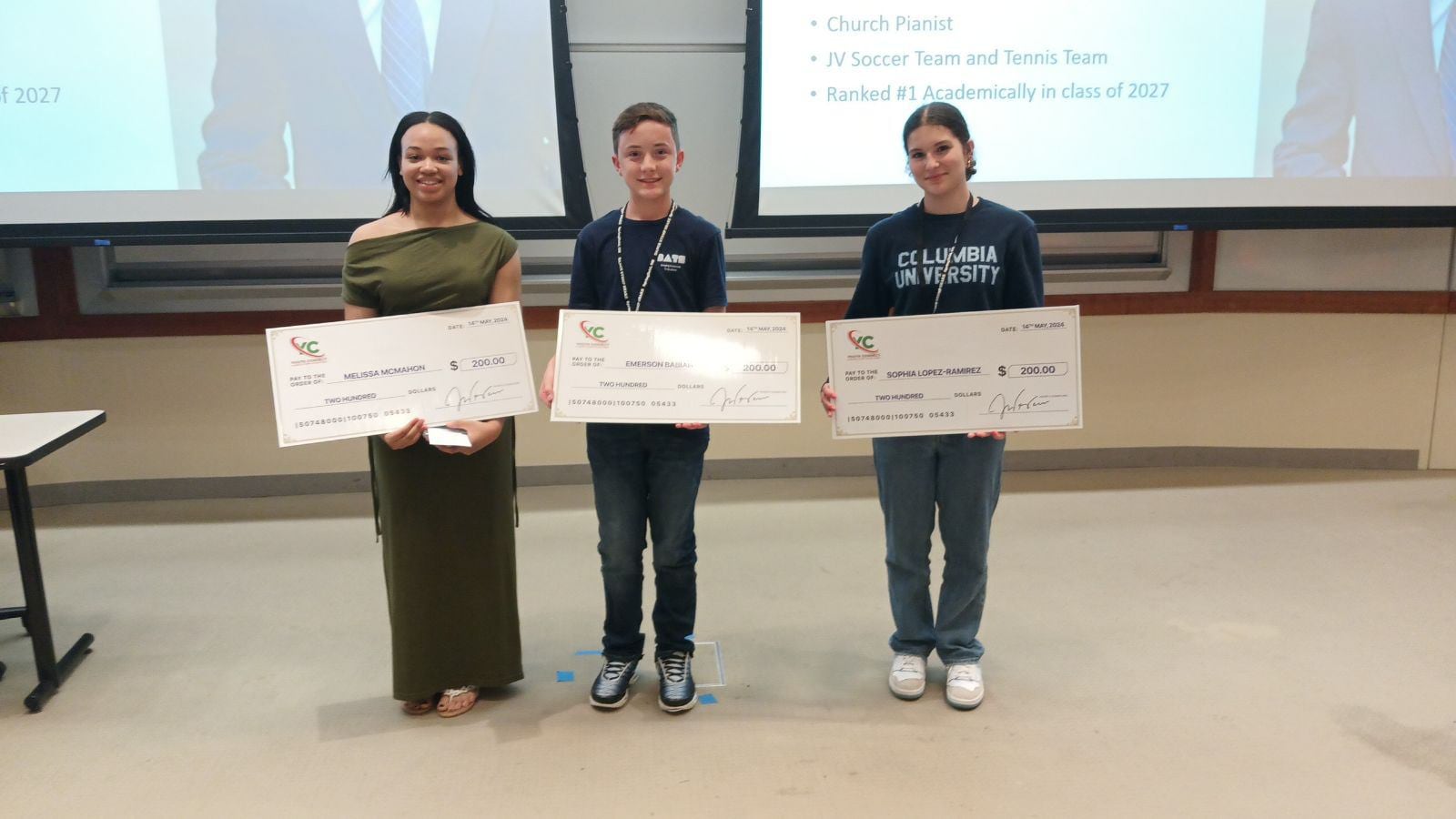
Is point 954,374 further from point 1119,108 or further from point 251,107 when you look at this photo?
point 251,107

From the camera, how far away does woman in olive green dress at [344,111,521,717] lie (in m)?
2.05

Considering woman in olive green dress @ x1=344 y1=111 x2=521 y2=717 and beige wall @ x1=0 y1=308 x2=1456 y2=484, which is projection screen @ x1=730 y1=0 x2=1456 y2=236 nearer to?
beige wall @ x1=0 y1=308 x2=1456 y2=484

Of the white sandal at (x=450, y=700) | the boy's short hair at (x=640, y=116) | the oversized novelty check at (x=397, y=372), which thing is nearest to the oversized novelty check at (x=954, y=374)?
the boy's short hair at (x=640, y=116)

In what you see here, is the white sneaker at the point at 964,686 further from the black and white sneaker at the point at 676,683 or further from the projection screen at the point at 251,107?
the projection screen at the point at 251,107

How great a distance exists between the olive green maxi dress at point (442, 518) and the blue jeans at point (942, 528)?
37.2 inches

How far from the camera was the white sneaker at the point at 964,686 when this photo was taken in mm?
2254

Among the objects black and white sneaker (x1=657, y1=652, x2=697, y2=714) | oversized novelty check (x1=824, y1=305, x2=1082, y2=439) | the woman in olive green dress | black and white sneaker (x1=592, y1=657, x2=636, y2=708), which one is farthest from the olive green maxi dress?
oversized novelty check (x1=824, y1=305, x2=1082, y2=439)

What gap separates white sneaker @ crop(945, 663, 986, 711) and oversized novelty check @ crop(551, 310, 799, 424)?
2.70 feet

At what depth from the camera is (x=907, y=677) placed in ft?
7.62

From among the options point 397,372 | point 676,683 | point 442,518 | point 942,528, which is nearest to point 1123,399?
point 942,528

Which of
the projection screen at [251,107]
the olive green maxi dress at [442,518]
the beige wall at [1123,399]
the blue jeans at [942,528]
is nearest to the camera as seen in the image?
the olive green maxi dress at [442,518]

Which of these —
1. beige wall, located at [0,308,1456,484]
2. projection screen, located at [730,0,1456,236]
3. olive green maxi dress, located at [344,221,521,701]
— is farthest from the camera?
beige wall, located at [0,308,1456,484]

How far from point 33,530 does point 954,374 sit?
7.87ft

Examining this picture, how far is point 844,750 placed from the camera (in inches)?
82.9
